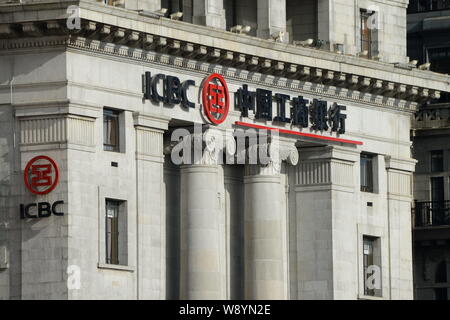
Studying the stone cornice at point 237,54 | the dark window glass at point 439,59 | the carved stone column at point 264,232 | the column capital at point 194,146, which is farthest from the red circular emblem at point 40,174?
the dark window glass at point 439,59

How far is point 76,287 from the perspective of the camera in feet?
391

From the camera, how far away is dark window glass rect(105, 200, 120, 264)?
122 meters

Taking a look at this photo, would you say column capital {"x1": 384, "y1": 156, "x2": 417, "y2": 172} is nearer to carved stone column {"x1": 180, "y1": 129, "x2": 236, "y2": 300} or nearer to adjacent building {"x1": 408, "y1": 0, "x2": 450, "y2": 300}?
carved stone column {"x1": 180, "y1": 129, "x2": 236, "y2": 300}

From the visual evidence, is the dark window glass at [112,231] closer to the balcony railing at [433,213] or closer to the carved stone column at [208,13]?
the carved stone column at [208,13]

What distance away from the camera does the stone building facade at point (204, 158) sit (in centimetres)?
12000

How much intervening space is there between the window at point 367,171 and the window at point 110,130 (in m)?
18.6

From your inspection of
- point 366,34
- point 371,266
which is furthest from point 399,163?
point 366,34

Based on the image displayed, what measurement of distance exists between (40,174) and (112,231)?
4.83 metres

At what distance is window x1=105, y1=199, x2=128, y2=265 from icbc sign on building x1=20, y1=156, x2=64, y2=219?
3582mm

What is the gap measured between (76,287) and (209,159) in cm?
1151

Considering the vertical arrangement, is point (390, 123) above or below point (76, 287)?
above

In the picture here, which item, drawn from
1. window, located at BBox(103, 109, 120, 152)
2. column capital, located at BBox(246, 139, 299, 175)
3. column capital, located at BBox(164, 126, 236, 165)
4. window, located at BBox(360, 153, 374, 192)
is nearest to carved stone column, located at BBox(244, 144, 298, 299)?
column capital, located at BBox(246, 139, 299, 175)
